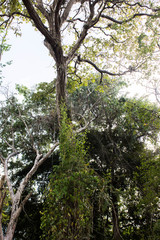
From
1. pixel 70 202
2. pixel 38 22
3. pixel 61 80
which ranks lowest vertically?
pixel 70 202

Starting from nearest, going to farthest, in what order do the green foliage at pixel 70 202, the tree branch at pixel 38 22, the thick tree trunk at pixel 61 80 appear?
the green foliage at pixel 70 202, the tree branch at pixel 38 22, the thick tree trunk at pixel 61 80

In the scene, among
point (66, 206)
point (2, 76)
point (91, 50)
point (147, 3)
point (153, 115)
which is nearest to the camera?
point (66, 206)

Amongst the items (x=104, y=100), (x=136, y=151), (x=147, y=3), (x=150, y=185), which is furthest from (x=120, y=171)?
(x=147, y=3)

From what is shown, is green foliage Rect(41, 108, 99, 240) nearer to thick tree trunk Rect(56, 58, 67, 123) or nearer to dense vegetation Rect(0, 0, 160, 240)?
dense vegetation Rect(0, 0, 160, 240)

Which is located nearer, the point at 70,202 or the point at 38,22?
the point at 70,202

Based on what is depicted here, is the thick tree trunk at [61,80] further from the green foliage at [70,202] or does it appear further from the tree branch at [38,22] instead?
the green foliage at [70,202]

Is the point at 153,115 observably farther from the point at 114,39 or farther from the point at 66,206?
the point at 114,39

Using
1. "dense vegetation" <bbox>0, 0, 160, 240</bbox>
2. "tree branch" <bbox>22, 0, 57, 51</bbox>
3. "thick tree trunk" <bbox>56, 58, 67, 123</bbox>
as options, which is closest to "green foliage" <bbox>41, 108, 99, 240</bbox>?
"dense vegetation" <bbox>0, 0, 160, 240</bbox>

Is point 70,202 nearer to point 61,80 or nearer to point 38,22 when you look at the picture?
point 61,80

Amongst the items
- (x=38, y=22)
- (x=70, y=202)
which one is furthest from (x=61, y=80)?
(x=70, y=202)

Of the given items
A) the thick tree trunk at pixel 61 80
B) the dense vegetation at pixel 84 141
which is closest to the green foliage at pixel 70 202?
the dense vegetation at pixel 84 141

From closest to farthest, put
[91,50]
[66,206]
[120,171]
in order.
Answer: [66,206]
[91,50]
[120,171]

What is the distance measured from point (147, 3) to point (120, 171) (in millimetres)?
7268

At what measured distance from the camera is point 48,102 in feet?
28.4
